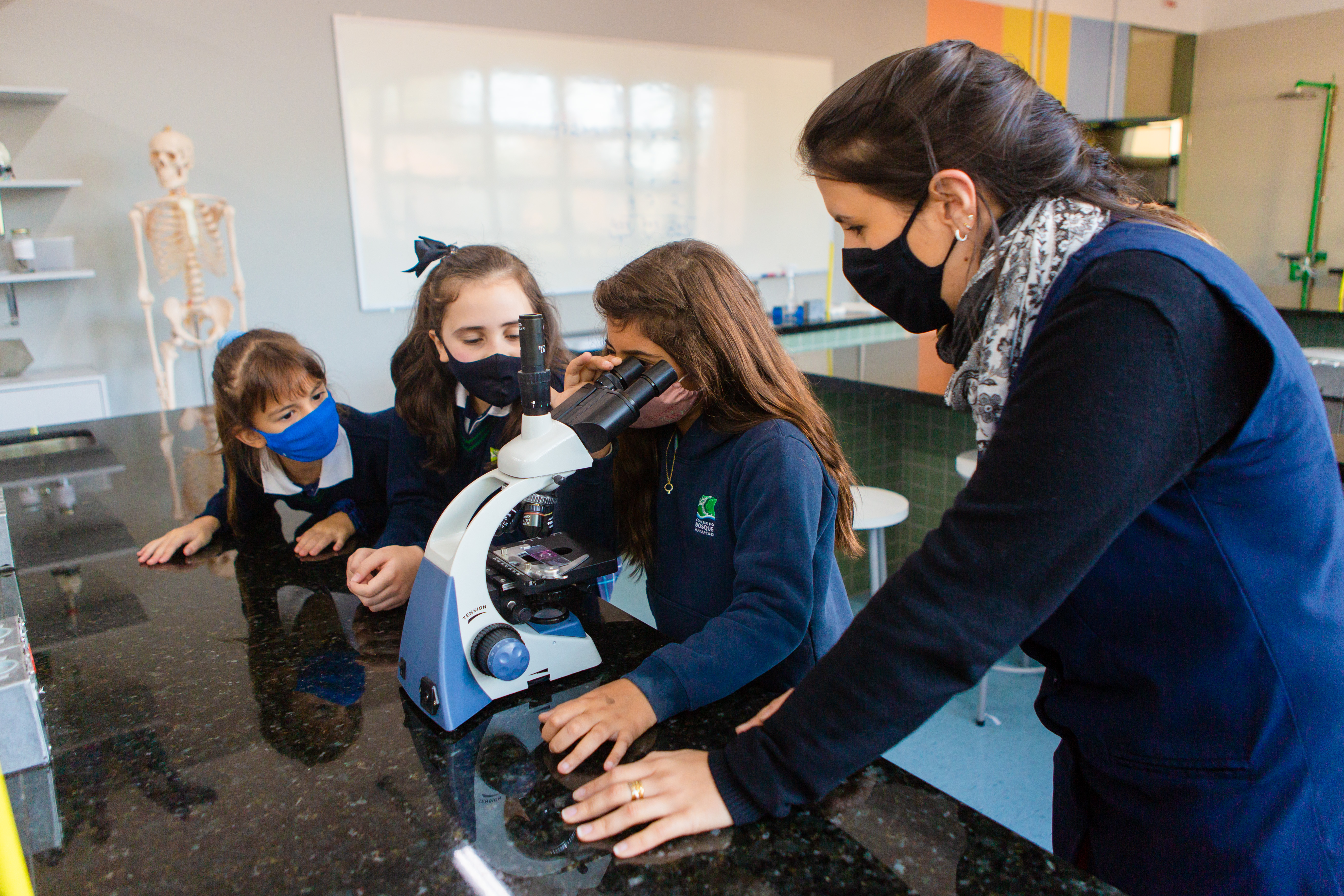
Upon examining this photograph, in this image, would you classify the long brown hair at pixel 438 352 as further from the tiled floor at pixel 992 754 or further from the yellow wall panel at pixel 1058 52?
the yellow wall panel at pixel 1058 52

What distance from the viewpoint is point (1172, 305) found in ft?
1.95

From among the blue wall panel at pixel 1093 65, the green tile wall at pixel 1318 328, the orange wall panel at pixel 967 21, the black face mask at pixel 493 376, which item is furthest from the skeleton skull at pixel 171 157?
the blue wall panel at pixel 1093 65

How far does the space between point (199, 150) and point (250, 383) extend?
2.92 m

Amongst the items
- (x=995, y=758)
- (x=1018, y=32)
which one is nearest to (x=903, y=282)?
(x=995, y=758)

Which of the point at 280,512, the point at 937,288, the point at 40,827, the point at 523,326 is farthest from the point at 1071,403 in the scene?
the point at 280,512

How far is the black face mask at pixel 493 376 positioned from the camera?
147cm

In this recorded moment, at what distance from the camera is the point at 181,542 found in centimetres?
148

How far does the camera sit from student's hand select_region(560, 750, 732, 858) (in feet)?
2.27

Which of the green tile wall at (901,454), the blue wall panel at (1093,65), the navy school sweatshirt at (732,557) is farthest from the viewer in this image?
the blue wall panel at (1093,65)

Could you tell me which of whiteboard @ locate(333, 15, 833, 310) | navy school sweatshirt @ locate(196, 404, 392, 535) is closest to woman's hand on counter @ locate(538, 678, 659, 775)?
navy school sweatshirt @ locate(196, 404, 392, 535)

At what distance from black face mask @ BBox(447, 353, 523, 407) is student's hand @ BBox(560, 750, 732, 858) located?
2.81ft

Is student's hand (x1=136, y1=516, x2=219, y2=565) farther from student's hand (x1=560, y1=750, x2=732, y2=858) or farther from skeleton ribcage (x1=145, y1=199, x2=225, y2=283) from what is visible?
skeleton ribcage (x1=145, y1=199, x2=225, y2=283)

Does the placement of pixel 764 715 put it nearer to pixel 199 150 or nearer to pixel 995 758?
pixel 995 758

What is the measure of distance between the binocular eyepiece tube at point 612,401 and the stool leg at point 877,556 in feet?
6.02
